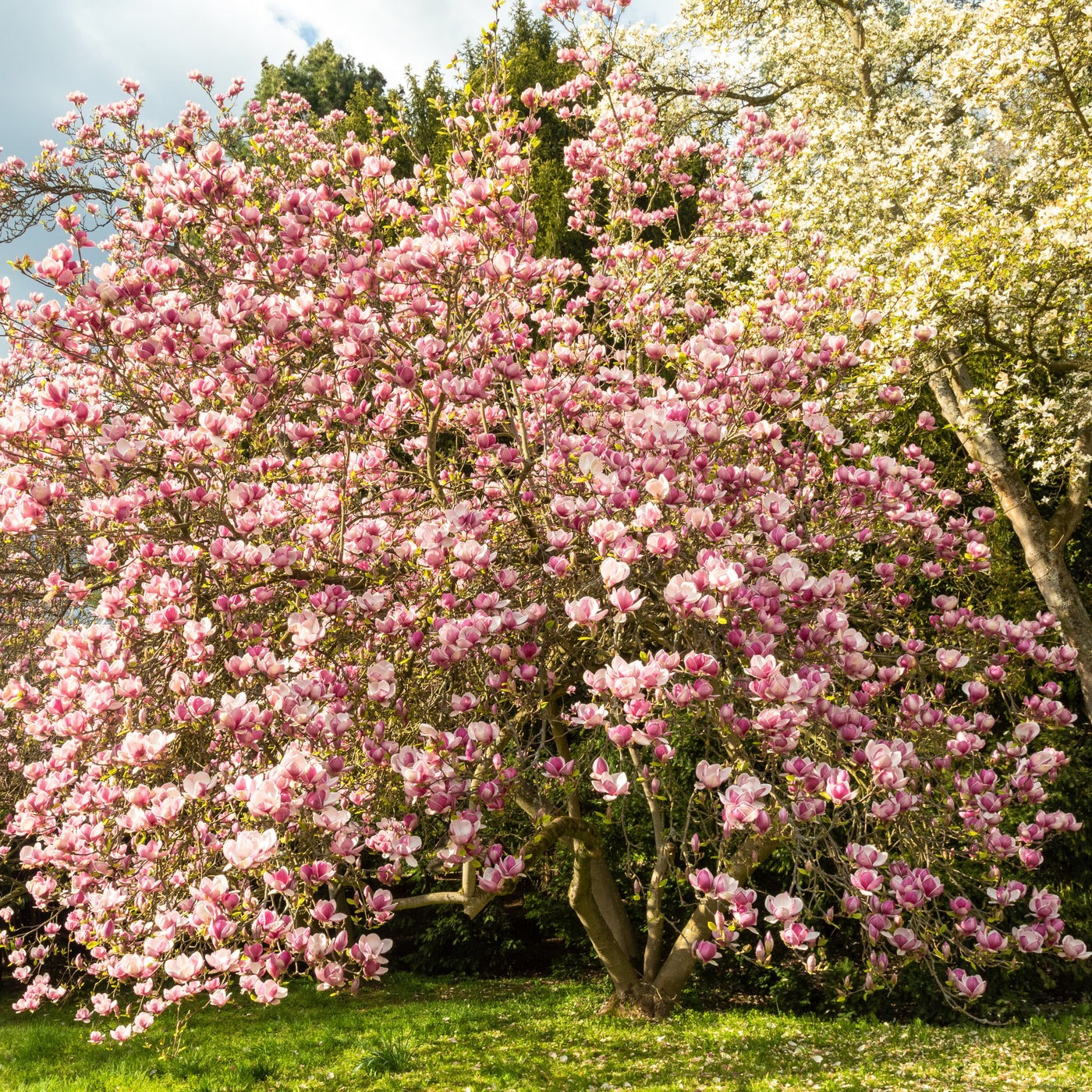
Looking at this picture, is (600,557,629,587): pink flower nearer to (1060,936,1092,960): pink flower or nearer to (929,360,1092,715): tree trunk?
(1060,936,1092,960): pink flower

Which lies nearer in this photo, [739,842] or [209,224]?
[209,224]

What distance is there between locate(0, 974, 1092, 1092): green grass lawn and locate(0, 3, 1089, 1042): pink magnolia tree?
1371 millimetres

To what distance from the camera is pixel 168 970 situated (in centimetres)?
225

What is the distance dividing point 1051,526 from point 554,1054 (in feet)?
21.2

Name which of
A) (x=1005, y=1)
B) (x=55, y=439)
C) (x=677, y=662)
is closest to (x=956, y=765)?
(x=677, y=662)

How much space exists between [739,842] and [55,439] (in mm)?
4076

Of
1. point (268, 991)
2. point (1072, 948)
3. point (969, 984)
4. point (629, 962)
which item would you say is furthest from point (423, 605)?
point (629, 962)

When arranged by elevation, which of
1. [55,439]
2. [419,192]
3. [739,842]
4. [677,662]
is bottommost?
[739,842]

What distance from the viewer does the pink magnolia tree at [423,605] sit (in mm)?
2668

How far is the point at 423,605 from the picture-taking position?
3268mm

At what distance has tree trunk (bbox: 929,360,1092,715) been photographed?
296 inches

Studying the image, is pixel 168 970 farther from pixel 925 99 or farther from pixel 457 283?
pixel 925 99

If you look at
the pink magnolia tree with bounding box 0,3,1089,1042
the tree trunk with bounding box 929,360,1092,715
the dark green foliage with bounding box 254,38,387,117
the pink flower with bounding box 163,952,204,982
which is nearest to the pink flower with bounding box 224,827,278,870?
the pink magnolia tree with bounding box 0,3,1089,1042

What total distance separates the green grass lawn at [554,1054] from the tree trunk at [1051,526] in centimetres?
320
